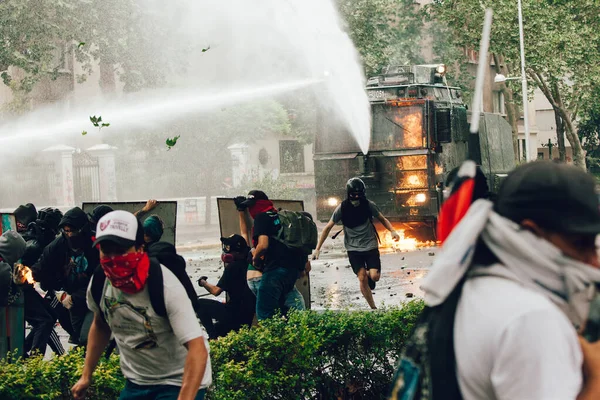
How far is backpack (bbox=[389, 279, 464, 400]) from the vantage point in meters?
1.91

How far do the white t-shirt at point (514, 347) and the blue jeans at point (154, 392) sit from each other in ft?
6.79

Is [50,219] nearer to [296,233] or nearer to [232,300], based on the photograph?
[232,300]

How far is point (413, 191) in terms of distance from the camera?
1609cm

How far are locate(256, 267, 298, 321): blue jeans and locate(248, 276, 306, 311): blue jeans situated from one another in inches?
3.1

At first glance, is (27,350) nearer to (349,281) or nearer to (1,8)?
(349,281)

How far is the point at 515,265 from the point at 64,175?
27522 mm

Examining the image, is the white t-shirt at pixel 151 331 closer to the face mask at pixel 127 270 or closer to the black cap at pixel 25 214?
the face mask at pixel 127 270

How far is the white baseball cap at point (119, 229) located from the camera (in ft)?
11.8

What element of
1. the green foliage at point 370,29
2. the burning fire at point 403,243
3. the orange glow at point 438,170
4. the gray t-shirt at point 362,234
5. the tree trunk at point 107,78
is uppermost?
the green foliage at point 370,29

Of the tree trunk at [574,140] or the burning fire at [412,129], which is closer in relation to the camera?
the burning fire at [412,129]

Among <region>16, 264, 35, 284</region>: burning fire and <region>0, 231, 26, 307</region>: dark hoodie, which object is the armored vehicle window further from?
<region>0, 231, 26, 307</region>: dark hoodie

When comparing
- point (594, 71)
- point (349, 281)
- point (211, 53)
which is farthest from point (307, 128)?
point (349, 281)

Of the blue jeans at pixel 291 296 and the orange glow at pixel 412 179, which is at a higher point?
the orange glow at pixel 412 179

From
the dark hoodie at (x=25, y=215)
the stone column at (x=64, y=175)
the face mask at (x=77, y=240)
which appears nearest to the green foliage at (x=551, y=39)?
the stone column at (x=64, y=175)
